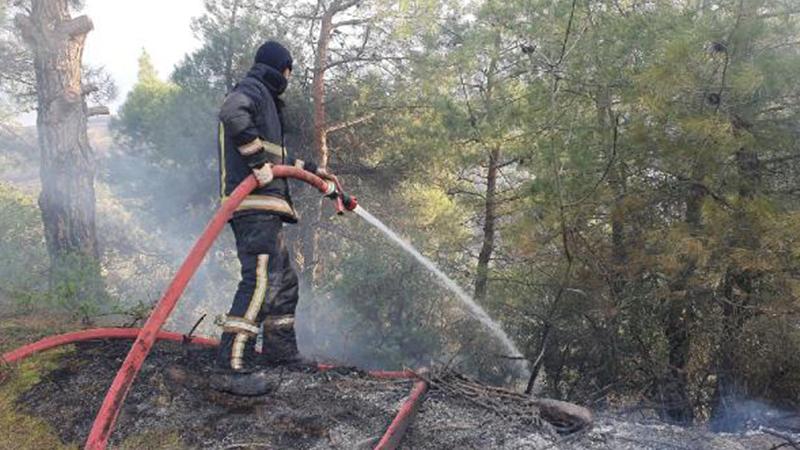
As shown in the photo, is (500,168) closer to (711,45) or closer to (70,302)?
(711,45)

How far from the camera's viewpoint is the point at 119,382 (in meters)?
2.77

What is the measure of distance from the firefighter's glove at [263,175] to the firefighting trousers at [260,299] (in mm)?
368

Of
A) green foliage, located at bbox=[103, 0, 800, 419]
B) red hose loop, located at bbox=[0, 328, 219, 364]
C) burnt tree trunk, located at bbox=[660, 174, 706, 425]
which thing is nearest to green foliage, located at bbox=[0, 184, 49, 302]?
red hose loop, located at bbox=[0, 328, 219, 364]

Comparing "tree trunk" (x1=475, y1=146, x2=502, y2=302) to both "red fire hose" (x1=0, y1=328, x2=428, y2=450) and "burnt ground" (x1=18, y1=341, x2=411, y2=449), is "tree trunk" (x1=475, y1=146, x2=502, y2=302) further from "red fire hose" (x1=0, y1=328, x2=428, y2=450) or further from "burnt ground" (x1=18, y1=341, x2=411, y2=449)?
"burnt ground" (x1=18, y1=341, x2=411, y2=449)

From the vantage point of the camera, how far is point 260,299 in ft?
12.6

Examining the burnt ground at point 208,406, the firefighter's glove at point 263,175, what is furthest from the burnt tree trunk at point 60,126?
the firefighter's glove at point 263,175

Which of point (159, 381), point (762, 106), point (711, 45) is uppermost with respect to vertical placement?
point (711, 45)

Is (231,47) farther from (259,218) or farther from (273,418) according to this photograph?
(273,418)

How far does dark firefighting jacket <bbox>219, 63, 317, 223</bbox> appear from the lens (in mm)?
3619

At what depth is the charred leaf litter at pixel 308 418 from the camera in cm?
304

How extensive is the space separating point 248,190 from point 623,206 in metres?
3.19

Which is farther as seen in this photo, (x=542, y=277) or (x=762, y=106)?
(x=542, y=277)

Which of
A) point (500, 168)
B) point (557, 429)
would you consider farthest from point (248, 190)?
point (500, 168)

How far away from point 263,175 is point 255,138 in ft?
0.79
